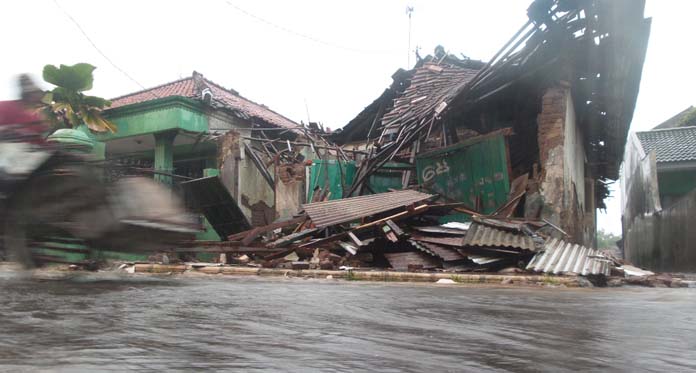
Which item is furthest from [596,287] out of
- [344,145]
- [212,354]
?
[344,145]

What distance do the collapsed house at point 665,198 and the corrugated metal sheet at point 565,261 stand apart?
3721 mm

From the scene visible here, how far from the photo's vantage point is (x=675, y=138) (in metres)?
18.9

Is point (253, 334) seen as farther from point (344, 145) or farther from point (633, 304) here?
point (344, 145)

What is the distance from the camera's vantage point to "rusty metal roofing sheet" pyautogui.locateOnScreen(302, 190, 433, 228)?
8.55 meters

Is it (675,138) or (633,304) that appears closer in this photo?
(633,304)

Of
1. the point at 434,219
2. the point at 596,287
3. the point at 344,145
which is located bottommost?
the point at 596,287

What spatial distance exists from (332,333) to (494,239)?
5439 mm

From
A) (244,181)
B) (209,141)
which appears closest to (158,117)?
(209,141)

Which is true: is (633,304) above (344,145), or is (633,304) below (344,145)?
below

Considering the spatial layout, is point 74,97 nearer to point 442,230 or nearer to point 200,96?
point 200,96

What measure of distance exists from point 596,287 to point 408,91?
25.1 ft

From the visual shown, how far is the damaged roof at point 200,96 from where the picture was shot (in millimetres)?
15797

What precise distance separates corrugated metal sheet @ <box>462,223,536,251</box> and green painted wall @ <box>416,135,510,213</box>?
1957 mm

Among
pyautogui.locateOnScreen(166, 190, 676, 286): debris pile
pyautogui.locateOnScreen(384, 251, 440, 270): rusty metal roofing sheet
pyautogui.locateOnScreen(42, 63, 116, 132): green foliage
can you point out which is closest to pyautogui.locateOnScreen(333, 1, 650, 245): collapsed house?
pyautogui.locateOnScreen(166, 190, 676, 286): debris pile
